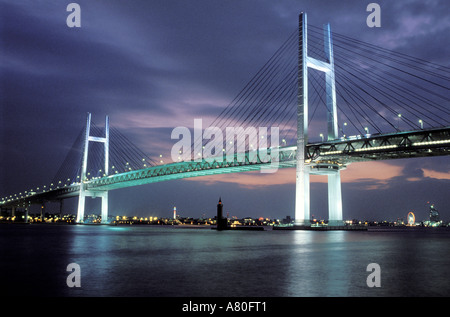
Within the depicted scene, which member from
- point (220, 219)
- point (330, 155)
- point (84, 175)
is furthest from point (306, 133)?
point (84, 175)

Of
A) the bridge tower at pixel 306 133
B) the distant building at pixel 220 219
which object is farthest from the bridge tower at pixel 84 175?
the bridge tower at pixel 306 133

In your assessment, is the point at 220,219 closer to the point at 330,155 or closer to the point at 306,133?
the point at 330,155

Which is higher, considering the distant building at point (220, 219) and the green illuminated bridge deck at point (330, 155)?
the green illuminated bridge deck at point (330, 155)

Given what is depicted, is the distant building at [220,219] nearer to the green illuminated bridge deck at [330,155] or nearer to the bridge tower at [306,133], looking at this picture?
the green illuminated bridge deck at [330,155]

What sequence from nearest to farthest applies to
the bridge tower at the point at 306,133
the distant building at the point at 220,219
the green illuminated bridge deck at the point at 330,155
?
the green illuminated bridge deck at the point at 330,155 < the bridge tower at the point at 306,133 < the distant building at the point at 220,219

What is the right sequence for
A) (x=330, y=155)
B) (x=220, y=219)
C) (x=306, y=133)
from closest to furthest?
(x=306, y=133) → (x=330, y=155) → (x=220, y=219)

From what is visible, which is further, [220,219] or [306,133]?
[220,219]

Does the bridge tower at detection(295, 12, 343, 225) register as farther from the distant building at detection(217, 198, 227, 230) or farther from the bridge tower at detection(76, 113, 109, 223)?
the bridge tower at detection(76, 113, 109, 223)

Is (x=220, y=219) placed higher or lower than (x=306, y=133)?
lower
